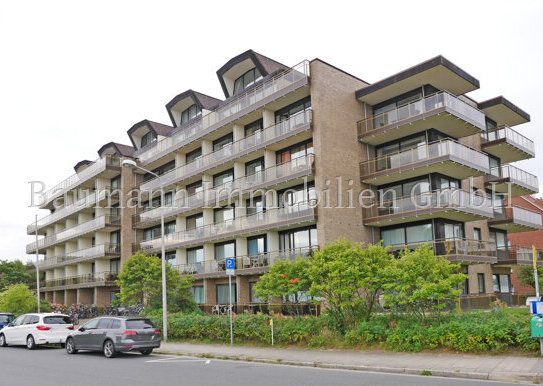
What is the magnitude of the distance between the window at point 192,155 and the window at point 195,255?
24.4 ft

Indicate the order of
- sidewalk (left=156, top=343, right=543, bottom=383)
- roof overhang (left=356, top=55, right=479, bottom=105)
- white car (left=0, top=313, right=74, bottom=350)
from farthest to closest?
roof overhang (left=356, top=55, right=479, bottom=105) < white car (left=0, top=313, right=74, bottom=350) < sidewalk (left=156, top=343, right=543, bottom=383)

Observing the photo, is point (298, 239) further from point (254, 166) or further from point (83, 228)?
point (83, 228)

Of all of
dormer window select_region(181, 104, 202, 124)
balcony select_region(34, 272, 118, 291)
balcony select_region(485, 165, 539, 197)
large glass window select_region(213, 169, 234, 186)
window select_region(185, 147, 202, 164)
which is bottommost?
balcony select_region(34, 272, 118, 291)

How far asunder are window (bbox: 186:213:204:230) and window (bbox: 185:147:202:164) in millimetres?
4665

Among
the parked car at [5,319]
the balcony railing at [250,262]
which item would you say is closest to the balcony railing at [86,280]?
the balcony railing at [250,262]

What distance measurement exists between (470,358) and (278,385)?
552cm

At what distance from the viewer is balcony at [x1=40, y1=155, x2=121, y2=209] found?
47.7m

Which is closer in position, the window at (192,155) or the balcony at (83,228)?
the window at (192,155)

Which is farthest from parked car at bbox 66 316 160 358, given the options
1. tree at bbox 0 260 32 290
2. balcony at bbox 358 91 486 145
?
tree at bbox 0 260 32 290

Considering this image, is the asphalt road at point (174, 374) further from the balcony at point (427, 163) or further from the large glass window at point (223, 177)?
the large glass window at point (223, 177)

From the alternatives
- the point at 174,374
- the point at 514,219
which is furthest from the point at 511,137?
the point at 174,374

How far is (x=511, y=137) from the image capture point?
3484 centimetres

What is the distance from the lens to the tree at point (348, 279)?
16.5 m

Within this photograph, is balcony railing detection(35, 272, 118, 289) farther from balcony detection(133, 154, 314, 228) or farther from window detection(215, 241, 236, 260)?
window detection(215, 241, 236, 260)
